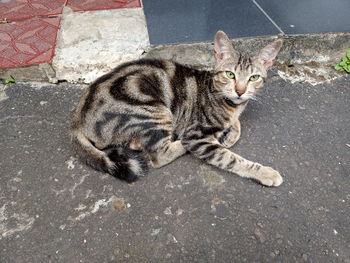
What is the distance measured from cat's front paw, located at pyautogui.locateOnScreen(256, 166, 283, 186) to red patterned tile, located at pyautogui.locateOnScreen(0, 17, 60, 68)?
2.12 metres

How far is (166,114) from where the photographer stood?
2277mm

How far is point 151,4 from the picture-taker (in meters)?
3.52

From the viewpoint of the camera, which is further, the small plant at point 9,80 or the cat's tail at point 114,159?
the small plant at point 9,80

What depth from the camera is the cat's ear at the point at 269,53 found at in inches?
84.4

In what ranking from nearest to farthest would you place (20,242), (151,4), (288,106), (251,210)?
(20,242), (251,210), (288,106), (151,4)

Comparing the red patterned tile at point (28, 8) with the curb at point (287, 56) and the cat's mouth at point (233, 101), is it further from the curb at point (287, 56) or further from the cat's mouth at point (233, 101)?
the cat's mouth at point (233, 101)

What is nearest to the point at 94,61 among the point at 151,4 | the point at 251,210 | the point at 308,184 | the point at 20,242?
the point at 151,4

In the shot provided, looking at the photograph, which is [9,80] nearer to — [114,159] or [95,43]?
[95,43]

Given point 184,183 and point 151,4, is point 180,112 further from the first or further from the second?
point 151,4

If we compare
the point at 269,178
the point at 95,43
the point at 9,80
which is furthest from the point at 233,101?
the point at 9,80

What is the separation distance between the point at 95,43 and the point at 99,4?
76 centimetres

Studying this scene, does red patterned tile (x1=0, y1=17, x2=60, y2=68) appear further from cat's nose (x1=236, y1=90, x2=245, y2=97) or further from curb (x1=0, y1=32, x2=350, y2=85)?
cat's nose (x1=236, y1=90, x2=245, y2=97)

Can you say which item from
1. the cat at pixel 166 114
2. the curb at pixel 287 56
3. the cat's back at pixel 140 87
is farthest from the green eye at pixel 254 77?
the curb at pixel 287 56

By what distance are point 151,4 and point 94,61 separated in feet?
3.69
